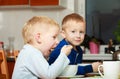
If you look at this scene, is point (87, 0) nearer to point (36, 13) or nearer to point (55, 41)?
point (36, 13)

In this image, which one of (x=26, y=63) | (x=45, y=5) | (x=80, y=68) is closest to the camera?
(x=26, y=63)

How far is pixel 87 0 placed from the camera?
4707 mm

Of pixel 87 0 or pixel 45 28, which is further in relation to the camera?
pixel 87 0

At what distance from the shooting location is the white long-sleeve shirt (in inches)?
54.2

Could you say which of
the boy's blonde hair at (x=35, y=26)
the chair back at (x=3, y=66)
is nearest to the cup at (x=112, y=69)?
the boy's blonde hair at (x=35, y=26)

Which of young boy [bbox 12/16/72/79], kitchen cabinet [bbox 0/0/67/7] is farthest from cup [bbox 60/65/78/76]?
kitchen cabinet [bbox 0/0/67/7]

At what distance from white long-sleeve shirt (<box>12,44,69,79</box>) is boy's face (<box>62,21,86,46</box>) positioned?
0.40m

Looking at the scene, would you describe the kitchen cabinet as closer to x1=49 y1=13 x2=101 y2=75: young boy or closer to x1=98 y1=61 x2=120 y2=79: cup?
x1=49 y1=13 x2=101 y2=75: young boy

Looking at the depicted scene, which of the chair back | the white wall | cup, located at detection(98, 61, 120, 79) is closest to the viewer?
cup, located at detection(98, 61, 120, 79)

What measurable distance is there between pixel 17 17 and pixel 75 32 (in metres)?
2.83

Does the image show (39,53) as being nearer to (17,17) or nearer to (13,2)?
(13,2)

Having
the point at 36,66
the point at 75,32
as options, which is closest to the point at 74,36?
the point at 75,32

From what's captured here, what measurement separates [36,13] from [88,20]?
78 cm

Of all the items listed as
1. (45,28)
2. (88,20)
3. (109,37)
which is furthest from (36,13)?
(45,28)
